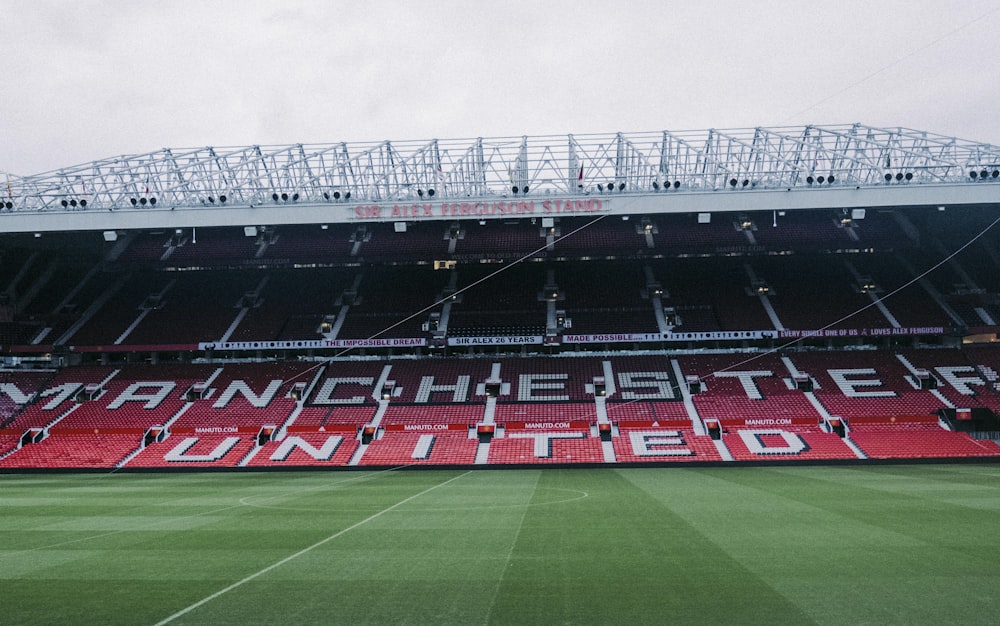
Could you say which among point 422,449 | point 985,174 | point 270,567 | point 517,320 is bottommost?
point 270,567

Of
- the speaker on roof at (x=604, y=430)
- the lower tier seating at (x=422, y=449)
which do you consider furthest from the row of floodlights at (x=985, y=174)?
the lower tier seating at (x=422, y=449)

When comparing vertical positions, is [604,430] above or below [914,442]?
above

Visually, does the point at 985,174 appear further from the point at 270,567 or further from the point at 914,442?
the point at 270,567

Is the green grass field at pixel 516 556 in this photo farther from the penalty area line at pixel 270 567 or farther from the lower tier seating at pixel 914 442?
the lower tier seating at pixel 914 442

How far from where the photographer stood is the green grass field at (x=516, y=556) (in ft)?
32.1

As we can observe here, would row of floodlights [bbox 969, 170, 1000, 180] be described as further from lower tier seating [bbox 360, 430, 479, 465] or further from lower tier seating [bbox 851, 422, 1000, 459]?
lower tier seating [bbox 360, 430, 479, 465]

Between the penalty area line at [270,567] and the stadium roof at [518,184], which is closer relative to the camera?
the penalty area line at [270,567]

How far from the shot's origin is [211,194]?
40.6 meters

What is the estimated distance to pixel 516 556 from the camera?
1334cm

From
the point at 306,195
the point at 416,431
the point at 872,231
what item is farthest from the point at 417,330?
the point at 872,231

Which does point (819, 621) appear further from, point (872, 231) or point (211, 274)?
point (211, 274)

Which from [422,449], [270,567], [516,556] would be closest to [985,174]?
[422,449]

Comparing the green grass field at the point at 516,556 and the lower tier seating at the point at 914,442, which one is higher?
the lower tier seating at the point at 914,442

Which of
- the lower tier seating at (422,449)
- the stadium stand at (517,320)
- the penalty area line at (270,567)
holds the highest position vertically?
the stadium stand at (517,320)
